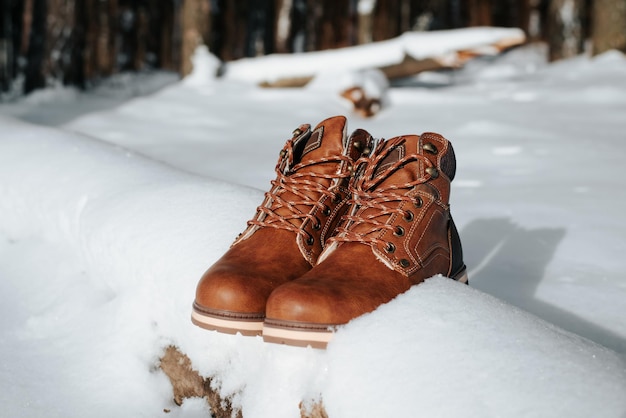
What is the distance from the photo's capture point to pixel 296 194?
1391 mm

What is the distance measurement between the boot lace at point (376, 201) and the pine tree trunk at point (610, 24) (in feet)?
19.3

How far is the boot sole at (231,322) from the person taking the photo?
1172 mm

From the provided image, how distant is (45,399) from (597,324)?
A: 123 cm

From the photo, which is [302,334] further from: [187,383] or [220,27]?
[220,27]

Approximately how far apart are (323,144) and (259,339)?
46cm

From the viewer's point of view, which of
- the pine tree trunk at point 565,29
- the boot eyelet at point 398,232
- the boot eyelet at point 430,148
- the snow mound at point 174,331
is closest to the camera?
the snow mound at point 174,331

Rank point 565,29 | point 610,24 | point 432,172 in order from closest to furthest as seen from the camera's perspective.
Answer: point 432,172 → point 610,24 → point 565,29

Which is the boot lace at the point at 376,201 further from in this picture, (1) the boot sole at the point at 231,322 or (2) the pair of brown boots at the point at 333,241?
(1) the boot sole at the point at 231,322

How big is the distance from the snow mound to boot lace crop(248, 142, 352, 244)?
0.58ft

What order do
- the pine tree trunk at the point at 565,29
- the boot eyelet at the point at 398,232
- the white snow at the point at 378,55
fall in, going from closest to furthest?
the boot eyelet at the point at 398,232
the white snow at the point at 378,55
the pine tree trunk at the point at 565,29

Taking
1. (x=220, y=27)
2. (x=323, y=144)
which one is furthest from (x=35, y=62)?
(x=323, y=144)

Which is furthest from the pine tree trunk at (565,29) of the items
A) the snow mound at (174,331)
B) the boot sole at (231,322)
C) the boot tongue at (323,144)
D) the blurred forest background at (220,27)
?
the boot sole at (231,322)

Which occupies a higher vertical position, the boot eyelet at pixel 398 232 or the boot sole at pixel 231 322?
the boot eyelet at pixel 398 232

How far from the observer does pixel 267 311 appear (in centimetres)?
112
